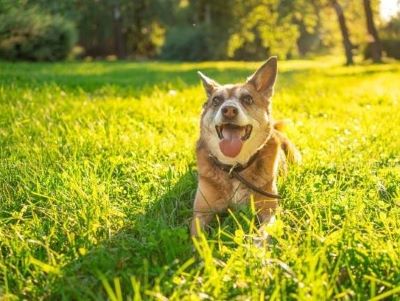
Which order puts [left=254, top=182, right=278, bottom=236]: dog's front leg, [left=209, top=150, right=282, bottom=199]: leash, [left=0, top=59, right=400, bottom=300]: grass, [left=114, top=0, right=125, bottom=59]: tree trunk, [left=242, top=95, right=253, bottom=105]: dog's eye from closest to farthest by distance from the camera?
[left=0, top=59, right=400, bottom=300]: grass → [left=254, top=182, right=278, bottom=236]: dog's front leg → [left=209, top=150, right=282, bottom=199]: leash → [left=242, top=95, right=253, bottom=105]: dog's eye → [left=114, top=0, right=125, bottom=59]: tree trunk

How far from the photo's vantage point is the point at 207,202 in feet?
13.3

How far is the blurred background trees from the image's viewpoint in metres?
11.8

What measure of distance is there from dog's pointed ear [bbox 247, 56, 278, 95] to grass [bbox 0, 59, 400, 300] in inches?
31.0

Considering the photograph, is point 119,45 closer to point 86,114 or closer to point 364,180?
point 86,114

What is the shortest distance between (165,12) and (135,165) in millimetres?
46351

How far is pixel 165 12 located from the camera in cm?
4953

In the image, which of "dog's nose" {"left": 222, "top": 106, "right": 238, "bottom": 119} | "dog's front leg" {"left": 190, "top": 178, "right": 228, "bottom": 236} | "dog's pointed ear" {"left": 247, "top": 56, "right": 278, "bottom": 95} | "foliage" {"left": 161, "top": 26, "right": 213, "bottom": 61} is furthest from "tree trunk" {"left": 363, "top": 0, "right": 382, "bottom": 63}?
"dog's front leg" {"left": 190, "top": 178, "right": 228, "bottom": 236}

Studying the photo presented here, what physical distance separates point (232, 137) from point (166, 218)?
0.84 metres

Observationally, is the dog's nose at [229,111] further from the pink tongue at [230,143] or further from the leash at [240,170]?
the leash at [240,170]

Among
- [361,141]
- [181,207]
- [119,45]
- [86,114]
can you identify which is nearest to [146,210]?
[181,207]

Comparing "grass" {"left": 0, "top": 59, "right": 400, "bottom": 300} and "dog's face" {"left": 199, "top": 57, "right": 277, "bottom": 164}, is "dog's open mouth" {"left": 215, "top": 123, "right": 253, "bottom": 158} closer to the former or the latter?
"dog's face" {"left": 199, "top": 57, "right": 277, "bottom": 164}

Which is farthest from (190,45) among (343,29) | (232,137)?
(232,137)

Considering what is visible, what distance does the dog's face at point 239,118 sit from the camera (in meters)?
4.21

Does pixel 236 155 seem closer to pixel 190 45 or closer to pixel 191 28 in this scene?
pixel 190 45
